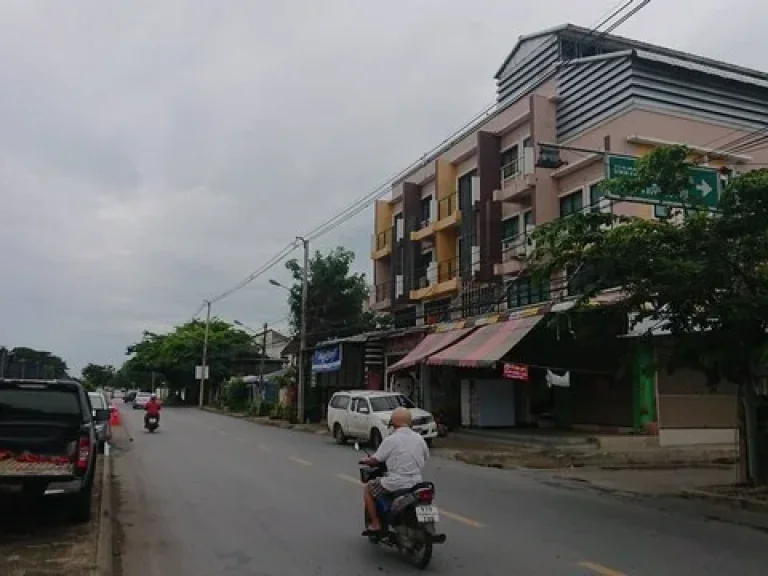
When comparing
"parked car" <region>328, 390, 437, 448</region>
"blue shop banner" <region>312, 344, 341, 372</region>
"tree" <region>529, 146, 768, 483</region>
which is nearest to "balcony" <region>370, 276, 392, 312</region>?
"blue shop banner" <region>312, 344, 341, 372</region>

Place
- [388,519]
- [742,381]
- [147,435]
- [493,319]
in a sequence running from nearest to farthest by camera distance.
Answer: [388,519] < [742,381] < [493,319] < [147,435]

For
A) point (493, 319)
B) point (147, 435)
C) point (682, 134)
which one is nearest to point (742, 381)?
point (493, 319)

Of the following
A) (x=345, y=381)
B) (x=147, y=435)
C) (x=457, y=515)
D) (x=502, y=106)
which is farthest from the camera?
(x=345, y=381)

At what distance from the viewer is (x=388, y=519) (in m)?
7.95

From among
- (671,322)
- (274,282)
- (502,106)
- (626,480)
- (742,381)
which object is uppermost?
(502,106)

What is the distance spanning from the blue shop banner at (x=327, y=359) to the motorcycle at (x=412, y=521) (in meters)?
30.7

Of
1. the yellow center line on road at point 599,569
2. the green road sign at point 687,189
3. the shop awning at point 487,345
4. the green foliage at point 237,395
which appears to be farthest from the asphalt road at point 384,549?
the green foliage at point 237,395

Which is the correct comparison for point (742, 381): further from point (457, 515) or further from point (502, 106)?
point (502, 106)

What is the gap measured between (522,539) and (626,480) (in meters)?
8.25

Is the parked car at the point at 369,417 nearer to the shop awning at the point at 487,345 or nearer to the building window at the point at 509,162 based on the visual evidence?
the shop awning at the point at 487,345

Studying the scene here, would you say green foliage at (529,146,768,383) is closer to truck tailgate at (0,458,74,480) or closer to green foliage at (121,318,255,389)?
truck tailgate at (0,458,74,480)

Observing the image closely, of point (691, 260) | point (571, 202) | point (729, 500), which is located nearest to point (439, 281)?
point (571, 202)

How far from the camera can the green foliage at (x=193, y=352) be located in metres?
78.9

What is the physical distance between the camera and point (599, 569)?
7719 millimetres
